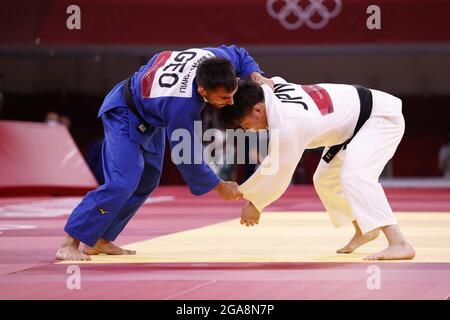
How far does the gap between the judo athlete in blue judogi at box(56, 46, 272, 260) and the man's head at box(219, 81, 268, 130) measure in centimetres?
15

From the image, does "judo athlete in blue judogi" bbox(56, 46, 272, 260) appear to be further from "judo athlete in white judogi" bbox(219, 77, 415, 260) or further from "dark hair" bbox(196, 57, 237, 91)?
"judo athlete in white judogi" bbox(219, 77, 415, 260)

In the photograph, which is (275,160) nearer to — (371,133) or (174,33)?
(371,133)

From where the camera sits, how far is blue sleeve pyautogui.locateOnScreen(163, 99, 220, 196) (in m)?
4.56

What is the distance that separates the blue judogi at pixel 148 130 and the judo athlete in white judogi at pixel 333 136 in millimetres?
250

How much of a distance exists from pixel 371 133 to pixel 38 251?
2.11 m

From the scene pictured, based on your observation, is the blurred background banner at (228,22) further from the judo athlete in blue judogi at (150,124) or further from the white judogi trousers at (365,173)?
the judo athlete in blue judogi at (150,124)

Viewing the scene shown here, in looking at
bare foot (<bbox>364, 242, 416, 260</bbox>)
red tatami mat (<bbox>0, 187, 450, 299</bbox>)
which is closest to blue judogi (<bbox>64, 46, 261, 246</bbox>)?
red tatami mat (<bbox>0, 187, 450, 299</bbox>)

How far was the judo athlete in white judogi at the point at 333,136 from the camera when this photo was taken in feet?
15.4

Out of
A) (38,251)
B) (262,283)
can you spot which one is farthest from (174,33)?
(262,283)

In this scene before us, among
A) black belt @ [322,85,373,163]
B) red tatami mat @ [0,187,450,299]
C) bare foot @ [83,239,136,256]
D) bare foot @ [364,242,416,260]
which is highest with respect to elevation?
black belt @ [322,85,373,163]
